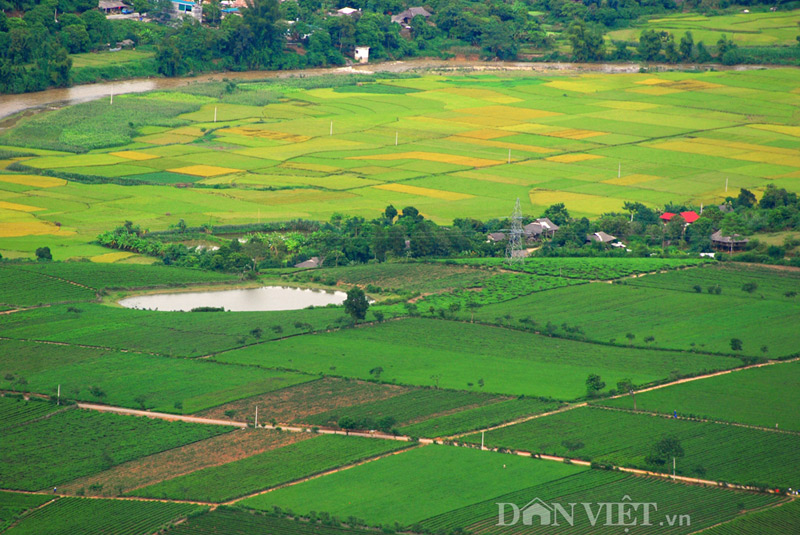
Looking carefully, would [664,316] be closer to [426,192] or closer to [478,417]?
[478,417]

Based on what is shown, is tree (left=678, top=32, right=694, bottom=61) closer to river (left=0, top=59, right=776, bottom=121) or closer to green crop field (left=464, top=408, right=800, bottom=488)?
river (left=0, top=59, right=776, bottom=121)

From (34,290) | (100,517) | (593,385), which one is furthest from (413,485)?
(34,290)

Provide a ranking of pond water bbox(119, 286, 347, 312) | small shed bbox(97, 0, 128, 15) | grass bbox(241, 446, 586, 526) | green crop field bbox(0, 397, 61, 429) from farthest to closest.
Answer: small shed bbox(97, 0, 128, 15) → pond water bbox(119, 286, 347, 312) → green crop field bbox(0, 397, 61, 429) → grass bbox(241, 446, 586, 526)

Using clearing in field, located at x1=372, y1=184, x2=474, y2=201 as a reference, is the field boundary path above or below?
below

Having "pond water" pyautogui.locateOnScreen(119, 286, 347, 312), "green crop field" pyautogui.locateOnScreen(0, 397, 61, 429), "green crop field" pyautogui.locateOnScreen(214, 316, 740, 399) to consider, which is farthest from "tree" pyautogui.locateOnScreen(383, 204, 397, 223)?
"green crop field" pyautogui.locateOnScreen(0, 397, 61, 429)

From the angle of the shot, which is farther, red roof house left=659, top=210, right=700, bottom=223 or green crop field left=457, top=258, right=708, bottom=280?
red roof house left=659, top=210, right=700, bottom=223

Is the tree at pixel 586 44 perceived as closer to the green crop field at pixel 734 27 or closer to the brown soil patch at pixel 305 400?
the green crop field at pixel 734 27

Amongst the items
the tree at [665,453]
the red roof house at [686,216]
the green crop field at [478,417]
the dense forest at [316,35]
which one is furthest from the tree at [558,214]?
the dense forest at [316,35]

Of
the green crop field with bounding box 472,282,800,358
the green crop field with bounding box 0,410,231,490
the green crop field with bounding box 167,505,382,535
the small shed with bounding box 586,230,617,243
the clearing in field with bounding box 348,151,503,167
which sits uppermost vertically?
the clearing in field with bounding box 348,151,503,167
